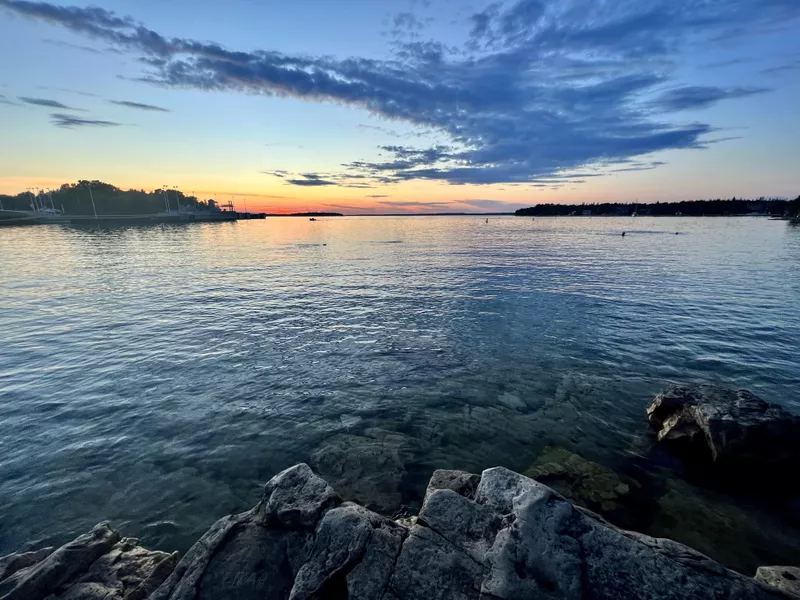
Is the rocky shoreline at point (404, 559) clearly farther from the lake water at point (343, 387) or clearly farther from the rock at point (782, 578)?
the lake water at point (343, 387)

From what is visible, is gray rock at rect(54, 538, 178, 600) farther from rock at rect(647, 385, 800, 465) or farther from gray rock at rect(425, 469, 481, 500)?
Result: rock at rect(647, 385, 800, 465)

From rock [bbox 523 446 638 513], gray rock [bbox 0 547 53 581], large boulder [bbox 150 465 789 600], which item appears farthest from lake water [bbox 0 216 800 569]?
large boulder [bbox 150 465 789 600]

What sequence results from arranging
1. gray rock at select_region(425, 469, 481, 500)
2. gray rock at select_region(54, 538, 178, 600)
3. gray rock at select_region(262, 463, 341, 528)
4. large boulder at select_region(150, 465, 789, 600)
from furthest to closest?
gray rock at select_region(425, 469, 481, 500)
gray rock at select_region(262, 463, 341, 528)
gray rock at select_region(54, 538, 178, 600)
large boulder at select_region(150, 465, 789, 600)

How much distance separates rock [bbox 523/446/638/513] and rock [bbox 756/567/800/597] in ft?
9.08

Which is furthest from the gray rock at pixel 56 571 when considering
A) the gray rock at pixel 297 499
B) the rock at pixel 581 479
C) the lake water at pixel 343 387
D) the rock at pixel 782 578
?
the rock at pixel 782 578

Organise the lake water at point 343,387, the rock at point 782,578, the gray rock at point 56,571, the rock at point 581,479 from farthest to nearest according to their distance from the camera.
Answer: the lake water at point 343,387
the rock at point 581,479
the gray rock at point 56,571
the rock at point 782,578

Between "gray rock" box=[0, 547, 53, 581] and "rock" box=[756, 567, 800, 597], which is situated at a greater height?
"rock" box=[756, 567, 800, 597]

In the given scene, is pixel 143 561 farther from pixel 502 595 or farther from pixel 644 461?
pixel 644 461

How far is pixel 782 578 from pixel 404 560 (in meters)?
5.54

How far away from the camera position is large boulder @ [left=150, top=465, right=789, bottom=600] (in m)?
4.54

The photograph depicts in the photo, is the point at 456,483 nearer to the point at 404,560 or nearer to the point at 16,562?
the point at 404,560

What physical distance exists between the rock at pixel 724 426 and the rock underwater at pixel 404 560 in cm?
568

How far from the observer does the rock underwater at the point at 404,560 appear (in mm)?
4566

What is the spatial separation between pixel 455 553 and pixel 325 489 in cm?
256
